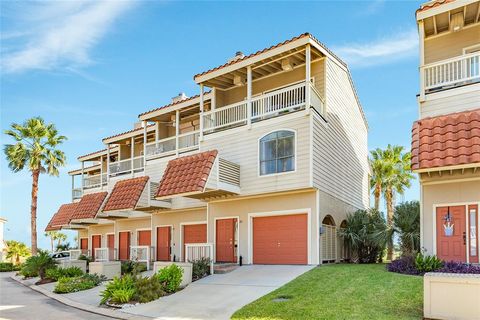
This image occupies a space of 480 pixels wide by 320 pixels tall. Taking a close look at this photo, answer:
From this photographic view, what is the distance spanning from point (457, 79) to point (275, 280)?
9726 mm

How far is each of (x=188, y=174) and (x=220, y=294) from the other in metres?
6.52

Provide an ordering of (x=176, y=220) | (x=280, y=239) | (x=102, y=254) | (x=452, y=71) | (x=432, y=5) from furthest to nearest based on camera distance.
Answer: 1. (x=102, y=254)
2. (x=176, y=220)
3. (x=280, y=239)
4. (x=452, y=71)
5. (x=432, y=5)

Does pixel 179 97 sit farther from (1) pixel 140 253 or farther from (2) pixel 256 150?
(2) pixel 256 150

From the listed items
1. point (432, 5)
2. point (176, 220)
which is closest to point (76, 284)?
point (176, 220)

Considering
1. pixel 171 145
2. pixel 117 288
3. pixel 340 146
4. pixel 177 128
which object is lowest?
pixel 117 288

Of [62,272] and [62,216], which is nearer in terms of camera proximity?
[62,272]

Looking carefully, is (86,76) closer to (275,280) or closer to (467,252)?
(275,280)

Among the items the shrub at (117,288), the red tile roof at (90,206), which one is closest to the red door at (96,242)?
the red tile roof at (90,206)

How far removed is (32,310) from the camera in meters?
15.7

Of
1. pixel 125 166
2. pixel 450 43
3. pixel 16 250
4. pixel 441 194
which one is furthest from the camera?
pixel 16 250

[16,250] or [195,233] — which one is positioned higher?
[195,233]

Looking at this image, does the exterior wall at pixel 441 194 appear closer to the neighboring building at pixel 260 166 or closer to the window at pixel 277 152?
the neighboring building at pixel 260 166

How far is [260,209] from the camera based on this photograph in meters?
21.0

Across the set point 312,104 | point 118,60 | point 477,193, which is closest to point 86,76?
point 118,60
